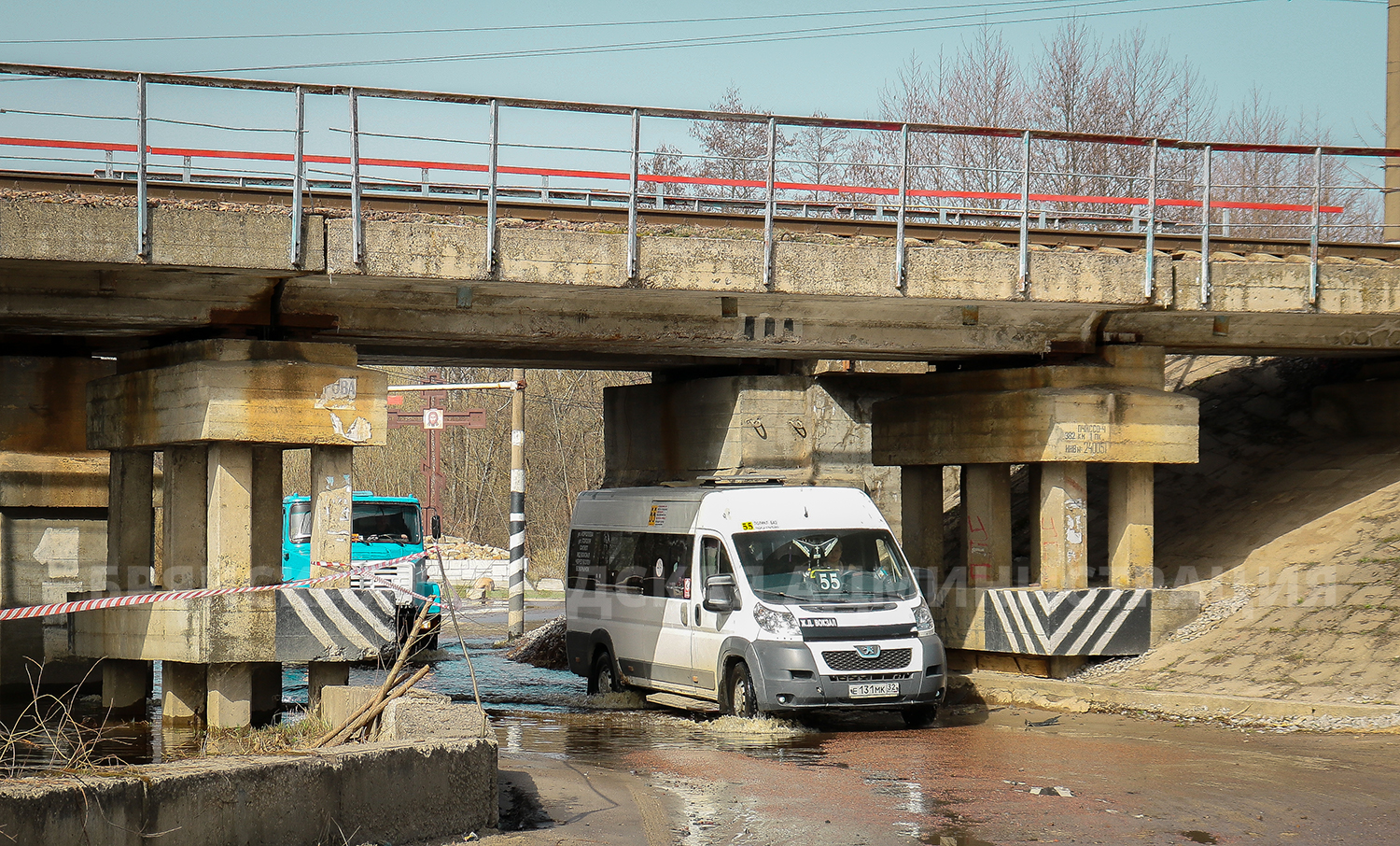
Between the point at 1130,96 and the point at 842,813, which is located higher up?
the point at 1130,96

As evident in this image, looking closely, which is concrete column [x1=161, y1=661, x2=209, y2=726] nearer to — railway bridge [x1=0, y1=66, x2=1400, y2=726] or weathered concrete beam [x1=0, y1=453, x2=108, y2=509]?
railway bridge [x1=0, y1=66, x2=1400, y2=726]

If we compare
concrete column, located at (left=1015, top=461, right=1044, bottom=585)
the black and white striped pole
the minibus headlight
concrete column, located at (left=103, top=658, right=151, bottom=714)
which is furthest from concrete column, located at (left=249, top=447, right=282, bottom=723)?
concrete column, located at (left=1015, top=461, right=1044, bottom=585)

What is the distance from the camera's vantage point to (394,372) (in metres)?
73.1

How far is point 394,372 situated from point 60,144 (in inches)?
2343

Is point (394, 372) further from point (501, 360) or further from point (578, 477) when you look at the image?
point (501, 360)

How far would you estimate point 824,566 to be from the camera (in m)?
14.0


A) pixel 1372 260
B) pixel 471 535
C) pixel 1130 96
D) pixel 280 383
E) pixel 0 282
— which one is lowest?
pixel 471 535

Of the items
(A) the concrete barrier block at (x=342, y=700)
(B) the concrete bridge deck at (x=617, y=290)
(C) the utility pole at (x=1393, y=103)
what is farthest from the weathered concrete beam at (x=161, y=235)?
(C) the utility pole at (x=1393, y=103)

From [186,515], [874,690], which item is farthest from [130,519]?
[874,690]

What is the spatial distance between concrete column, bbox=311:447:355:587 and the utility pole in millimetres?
15561

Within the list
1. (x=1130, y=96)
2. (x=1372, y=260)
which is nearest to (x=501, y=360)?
(x=1372, y=260)

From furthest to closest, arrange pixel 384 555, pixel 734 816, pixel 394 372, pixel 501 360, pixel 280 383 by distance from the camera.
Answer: pixel 394 372 < pixel 384 555 < pixel 501 360 < pixel 280 383 < pixel 734 816

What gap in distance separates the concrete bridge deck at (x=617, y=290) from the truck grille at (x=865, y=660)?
13.0ft

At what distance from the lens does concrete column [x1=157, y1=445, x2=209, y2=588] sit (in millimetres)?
14727
